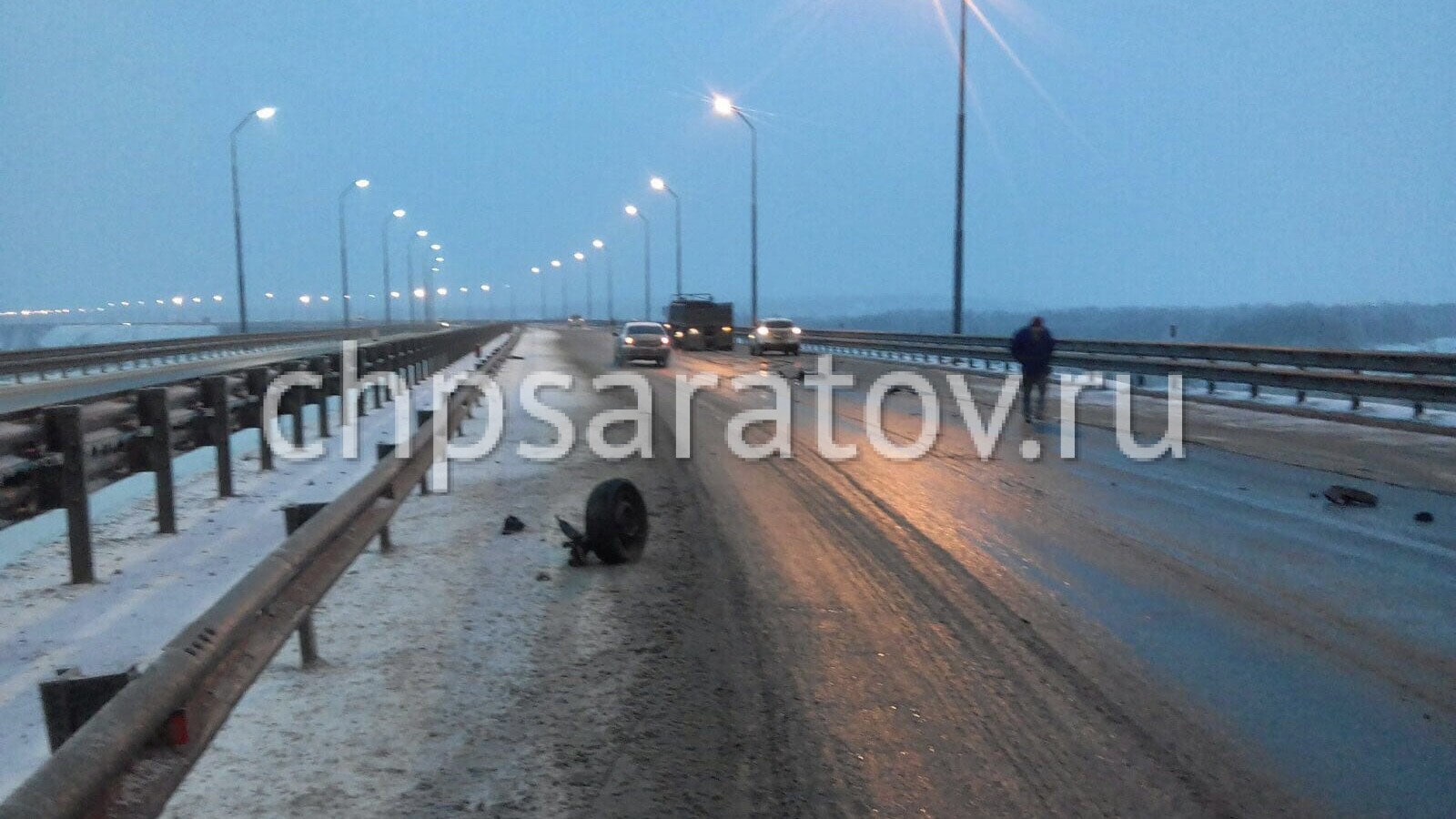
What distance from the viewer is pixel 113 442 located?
340 inches

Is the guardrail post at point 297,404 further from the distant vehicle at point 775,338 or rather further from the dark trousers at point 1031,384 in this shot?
the distant vehicle at point 775,338

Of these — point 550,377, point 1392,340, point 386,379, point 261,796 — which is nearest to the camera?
point 261,796

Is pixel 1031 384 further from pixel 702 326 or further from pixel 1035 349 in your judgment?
pixel 702 326

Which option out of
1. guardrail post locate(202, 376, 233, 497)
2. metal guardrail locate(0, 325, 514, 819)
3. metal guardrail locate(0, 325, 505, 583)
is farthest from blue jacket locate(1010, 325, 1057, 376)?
metal guardrail locate(0, 325, 514, 819)

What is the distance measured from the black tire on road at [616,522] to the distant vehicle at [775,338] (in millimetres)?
41969

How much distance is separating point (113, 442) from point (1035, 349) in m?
14.6

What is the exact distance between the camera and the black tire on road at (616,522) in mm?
8453

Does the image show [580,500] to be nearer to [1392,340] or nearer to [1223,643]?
[1223,643]

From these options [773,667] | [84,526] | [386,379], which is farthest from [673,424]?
[773,667]

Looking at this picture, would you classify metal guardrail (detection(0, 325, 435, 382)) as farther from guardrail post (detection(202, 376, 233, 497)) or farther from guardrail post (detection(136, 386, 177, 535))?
guardrail post (detection(136, 386, 177, 535))

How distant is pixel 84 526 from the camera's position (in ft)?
25.7

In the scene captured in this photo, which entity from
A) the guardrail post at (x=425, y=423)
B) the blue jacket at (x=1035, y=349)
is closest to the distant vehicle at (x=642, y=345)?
the blue jacket at (x=1035, y=349)

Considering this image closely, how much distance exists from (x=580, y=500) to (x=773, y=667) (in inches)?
218

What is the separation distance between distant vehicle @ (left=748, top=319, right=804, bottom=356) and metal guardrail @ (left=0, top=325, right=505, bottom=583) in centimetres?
3771
